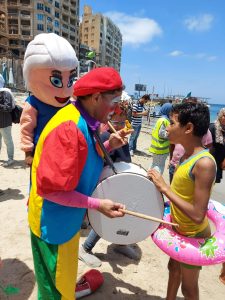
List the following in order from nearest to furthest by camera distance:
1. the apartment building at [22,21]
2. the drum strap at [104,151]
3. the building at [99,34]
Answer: the drum strap at [104,151] → the apartment building at [22,21] → the building at [99,34]

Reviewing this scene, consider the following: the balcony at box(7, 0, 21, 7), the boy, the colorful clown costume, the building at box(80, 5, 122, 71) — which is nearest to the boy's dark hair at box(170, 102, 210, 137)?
the boy

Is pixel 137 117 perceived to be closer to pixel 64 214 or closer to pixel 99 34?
pixel 64 214

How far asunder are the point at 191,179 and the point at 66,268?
1.02m

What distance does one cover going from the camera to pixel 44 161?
4.75 ft

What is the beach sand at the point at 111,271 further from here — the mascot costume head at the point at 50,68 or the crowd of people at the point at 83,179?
the mascot costume head at the point at 50,68

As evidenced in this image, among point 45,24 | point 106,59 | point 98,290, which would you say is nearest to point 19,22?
point 45,24

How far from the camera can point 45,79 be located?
8.82 feet

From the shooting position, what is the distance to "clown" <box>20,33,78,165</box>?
2.62m

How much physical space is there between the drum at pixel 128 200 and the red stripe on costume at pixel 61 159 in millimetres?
458

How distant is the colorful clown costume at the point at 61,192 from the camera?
4.65ft

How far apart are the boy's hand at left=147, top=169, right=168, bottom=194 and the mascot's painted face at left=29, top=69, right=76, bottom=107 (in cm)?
132

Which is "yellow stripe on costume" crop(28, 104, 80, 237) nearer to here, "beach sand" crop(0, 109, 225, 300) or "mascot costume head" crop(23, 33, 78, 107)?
"mascot costume head" crop(23, 33, 78, 107)

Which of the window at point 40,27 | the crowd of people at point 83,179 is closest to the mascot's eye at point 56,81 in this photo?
the crowd of people at point 83,179

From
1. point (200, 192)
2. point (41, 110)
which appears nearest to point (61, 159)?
point (200, 192)
